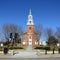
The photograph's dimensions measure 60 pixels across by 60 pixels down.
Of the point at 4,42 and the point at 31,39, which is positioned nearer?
the point at 4,42

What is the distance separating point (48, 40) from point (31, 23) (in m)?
33.6

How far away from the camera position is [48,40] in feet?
267

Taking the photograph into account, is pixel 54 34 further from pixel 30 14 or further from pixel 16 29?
pixel 30 14

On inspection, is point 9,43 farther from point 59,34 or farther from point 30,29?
point 30,29

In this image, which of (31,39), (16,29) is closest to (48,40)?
(16,29)

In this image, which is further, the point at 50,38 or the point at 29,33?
the point at 29,33

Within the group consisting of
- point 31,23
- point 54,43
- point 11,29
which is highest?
point 31,23

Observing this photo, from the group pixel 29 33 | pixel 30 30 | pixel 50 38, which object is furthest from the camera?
pixel 29 33

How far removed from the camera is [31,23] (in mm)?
113312

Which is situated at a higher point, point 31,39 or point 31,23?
point 31,23

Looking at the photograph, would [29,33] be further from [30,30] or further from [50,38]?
[50,38]

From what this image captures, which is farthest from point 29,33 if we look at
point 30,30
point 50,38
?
point 50,38

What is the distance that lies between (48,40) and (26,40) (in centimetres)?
3383

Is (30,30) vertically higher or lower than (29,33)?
higher
